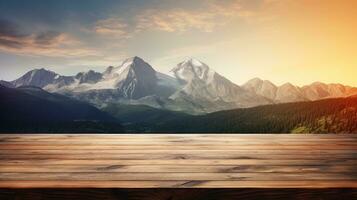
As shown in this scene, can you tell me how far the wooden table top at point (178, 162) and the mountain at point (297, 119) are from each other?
36.1m

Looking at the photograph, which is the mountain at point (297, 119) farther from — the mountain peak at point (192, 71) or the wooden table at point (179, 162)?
the wooden table at point (179, 162)

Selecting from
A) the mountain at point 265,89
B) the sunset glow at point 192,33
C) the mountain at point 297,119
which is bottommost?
the mountain at point 297,119

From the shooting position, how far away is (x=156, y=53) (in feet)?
126

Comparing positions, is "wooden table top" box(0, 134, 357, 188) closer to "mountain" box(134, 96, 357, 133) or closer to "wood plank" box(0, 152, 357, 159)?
"wood plank" box(0, 152, 357, 159)

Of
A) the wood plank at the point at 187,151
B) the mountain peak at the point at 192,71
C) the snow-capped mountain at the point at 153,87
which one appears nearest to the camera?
the wood plank at the point at 187,151

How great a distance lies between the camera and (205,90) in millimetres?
90375

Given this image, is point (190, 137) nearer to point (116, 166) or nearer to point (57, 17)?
point (116, 166)

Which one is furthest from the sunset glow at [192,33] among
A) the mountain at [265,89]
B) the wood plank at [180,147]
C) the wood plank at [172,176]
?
the wood plank at [172,176]

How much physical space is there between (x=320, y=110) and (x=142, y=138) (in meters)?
42.9

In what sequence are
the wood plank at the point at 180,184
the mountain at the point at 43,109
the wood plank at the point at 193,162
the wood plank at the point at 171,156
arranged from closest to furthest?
1. the wood plank at the point at 180,184
2. the wood plank at the point at 193,162
3. the wood plank at the point at 171,156
4. the mountain at the point at 43,109

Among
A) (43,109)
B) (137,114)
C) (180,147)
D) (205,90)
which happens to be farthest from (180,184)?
(205,90)

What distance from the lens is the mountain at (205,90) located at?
74062 mm

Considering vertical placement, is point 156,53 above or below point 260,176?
above
